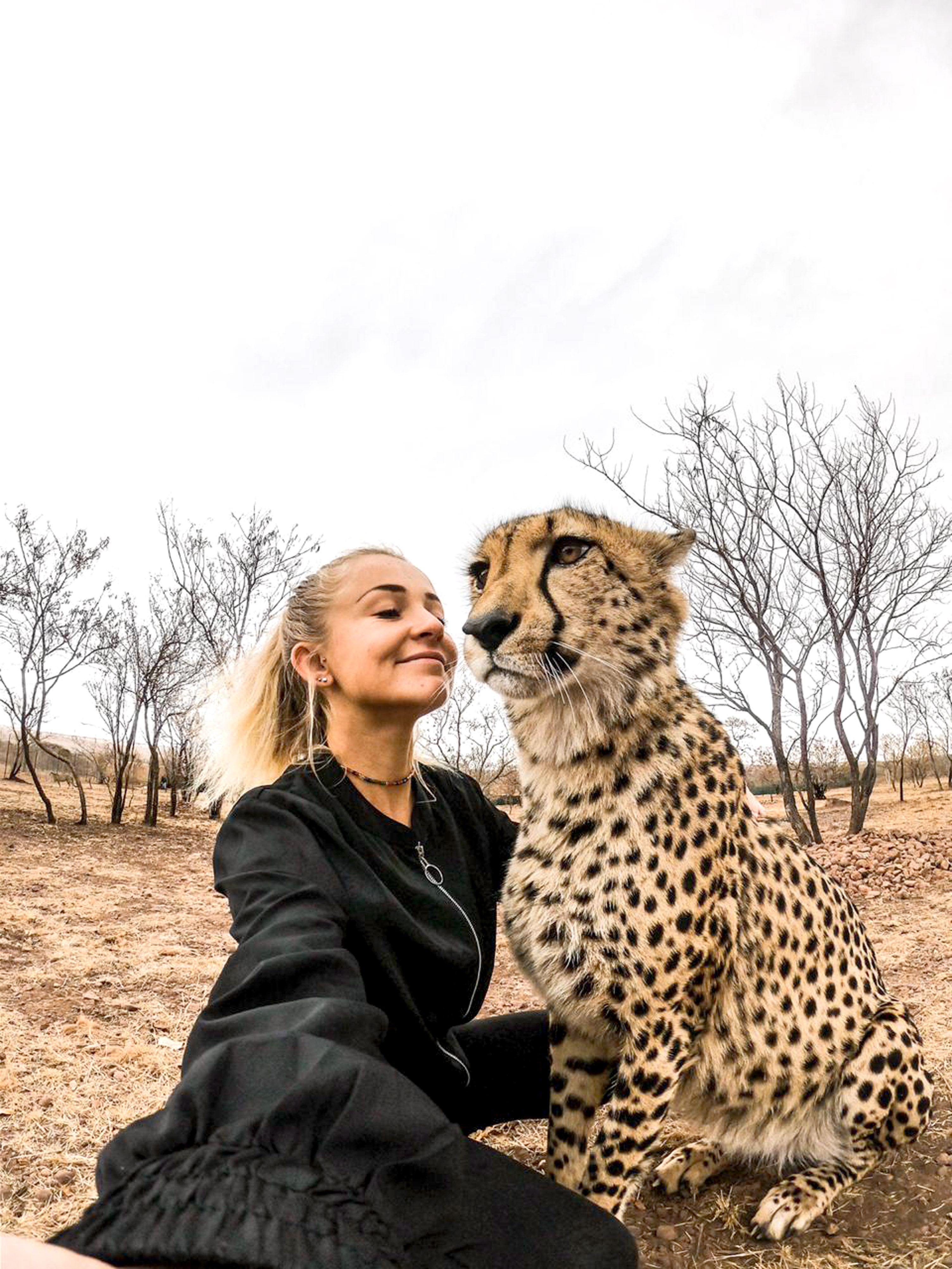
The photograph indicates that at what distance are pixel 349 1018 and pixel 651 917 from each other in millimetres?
995

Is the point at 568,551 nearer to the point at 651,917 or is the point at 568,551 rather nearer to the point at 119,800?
the point at 651,917

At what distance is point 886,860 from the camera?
10172 millimetres

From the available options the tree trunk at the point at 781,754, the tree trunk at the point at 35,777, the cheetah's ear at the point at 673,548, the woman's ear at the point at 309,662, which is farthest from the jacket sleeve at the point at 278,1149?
the tree trunk at the point at 35,777

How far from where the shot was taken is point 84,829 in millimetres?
14430

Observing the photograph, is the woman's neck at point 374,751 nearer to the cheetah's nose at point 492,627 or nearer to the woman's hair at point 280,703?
the woman's hair at point 280,703

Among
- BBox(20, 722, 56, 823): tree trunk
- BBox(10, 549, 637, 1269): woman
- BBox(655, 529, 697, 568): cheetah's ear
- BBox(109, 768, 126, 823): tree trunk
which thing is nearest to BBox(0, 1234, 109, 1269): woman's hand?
BBox(10, 549, 637, 1269): woman

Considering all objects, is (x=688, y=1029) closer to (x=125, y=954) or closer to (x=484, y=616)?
(x=484, y=616)

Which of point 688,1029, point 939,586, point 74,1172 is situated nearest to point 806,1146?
point 688,1029

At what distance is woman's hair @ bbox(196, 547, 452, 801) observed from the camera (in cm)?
236

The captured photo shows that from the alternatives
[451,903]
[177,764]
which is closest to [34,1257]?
[451,903]

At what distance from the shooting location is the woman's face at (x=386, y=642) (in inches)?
85.0

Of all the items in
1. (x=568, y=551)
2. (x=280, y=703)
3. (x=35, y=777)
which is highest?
(x=568, y=551)

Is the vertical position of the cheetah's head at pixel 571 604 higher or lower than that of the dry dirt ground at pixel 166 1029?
higher

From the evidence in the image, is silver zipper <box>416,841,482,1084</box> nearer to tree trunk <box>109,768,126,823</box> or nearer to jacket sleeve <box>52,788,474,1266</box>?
jacket sleeve <box>52,788,474,1266</box>
